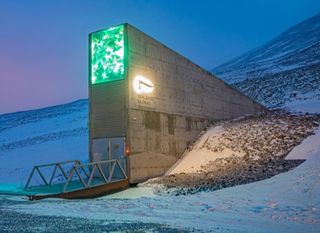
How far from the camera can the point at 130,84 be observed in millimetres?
15531

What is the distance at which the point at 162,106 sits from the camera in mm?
17438

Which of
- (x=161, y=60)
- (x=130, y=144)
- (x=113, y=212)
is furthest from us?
(x=161, y=60)

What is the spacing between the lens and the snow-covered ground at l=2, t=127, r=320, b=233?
23.9 ft

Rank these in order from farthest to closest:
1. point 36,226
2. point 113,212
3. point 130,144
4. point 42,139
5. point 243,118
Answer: point 42,139 < point 243,118 < point 130,144 < point 113,212 < point 36,226

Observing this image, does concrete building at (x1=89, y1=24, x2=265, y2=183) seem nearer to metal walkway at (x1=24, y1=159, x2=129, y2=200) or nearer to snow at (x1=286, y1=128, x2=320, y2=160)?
metal walkway at (x1=24, y1=159, x2=129, y2=200)

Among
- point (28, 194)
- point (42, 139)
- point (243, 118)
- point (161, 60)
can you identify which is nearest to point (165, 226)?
point (28, 194)

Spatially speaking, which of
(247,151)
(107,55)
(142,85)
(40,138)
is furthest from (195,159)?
(40,138)

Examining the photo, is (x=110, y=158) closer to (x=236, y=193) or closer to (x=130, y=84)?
(x=130, y=84)

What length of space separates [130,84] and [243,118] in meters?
10.3

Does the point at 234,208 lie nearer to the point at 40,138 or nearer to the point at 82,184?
the point at 82,184

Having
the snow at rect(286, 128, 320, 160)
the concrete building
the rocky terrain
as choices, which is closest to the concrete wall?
the concrete building

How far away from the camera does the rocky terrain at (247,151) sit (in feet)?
44.6

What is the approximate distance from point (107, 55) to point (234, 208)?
9.62 metres

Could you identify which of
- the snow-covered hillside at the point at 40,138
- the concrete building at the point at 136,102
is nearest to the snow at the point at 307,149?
the concrete building at the point at 136,102
